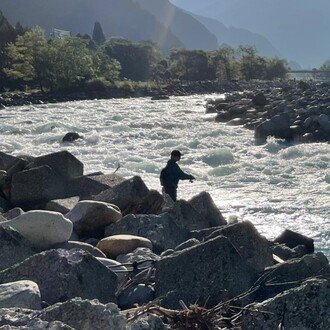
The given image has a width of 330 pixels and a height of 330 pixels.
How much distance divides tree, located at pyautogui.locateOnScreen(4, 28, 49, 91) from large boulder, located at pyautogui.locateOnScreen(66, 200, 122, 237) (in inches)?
2054

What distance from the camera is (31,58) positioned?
196 ft

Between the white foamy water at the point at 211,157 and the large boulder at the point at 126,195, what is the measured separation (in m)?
2.91

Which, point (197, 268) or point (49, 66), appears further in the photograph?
point (49, 66)

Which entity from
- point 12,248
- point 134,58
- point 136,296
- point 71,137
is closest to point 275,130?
point 71,137

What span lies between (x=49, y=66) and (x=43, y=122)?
30.4m

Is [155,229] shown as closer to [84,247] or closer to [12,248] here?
[84,247]

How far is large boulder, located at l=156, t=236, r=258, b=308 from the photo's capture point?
4.79 meters

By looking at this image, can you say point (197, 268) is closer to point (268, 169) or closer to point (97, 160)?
point (268, 169)

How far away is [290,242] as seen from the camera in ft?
27.7

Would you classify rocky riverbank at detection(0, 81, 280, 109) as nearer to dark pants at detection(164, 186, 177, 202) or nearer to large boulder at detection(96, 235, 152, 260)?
dark pants at detection(164, 186, 177, 202)

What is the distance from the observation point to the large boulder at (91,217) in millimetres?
7699

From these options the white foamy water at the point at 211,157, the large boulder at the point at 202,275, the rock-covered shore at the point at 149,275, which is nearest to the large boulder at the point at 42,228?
the rock-covered shore at the point at 149,275

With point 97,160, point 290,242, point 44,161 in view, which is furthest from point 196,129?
point 290,242

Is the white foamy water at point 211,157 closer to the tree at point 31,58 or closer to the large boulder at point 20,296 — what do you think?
the large boulder at point 20,296
